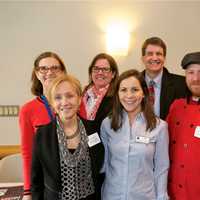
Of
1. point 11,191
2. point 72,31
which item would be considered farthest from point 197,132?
point 72,31

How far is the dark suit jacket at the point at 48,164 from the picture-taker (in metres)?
1.48

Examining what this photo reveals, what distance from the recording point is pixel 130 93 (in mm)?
1653

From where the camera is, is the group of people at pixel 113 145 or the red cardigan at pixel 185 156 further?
the red cardigan at pixel 185 156

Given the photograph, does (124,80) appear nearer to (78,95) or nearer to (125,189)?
(78,95)

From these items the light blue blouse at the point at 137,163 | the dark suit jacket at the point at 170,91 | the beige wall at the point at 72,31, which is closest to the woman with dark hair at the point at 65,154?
the light blue blouse at the point at 137,163

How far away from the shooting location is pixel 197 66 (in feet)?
5.44

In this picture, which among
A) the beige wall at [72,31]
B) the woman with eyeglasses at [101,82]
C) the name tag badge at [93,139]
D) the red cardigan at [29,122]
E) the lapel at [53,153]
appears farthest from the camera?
the beige wall at [72,31]

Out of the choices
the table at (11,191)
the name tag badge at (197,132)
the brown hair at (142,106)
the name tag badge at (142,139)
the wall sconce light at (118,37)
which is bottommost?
the table at (11,191)

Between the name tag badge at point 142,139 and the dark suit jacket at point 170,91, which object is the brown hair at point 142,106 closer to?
the name tag badge at point 142,139

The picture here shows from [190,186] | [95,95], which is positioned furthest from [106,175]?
[95,95]

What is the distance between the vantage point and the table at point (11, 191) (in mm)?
1927

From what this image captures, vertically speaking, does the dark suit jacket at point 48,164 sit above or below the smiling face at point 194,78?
below

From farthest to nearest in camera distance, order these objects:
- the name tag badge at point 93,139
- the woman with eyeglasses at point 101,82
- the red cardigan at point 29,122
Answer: the woman with eyeglasses at point 101,82 < the red cardigan at point 29,122 < the name tag badge at point 93,139

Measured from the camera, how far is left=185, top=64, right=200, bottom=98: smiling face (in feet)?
5.42
